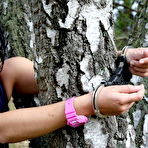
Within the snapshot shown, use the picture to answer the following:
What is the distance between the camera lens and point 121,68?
4.23 feet

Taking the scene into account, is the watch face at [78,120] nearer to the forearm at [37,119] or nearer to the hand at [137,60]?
the forearm at [37,119]

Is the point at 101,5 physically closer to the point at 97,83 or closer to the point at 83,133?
the point at 97,83

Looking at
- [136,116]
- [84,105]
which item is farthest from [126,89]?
[136,116]

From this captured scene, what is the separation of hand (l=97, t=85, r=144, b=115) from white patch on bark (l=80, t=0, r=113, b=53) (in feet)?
0.52

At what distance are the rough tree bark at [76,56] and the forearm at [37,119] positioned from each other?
0.21 feet

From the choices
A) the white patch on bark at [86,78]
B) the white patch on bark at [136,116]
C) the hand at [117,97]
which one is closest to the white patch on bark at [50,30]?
the white patch on bark at [86,78]

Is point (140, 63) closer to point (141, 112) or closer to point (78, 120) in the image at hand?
point (78, 120)

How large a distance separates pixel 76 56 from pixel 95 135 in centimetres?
26

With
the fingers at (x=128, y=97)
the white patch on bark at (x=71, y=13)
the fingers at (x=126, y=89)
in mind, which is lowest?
the fingers at (x=128, y=97)

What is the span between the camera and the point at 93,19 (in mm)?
1211

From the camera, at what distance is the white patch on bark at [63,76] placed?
1.24 m

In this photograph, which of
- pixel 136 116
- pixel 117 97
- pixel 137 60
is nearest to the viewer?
pixel 117 97

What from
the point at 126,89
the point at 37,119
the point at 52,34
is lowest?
the point at 37,119

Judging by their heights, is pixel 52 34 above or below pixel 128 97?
above
